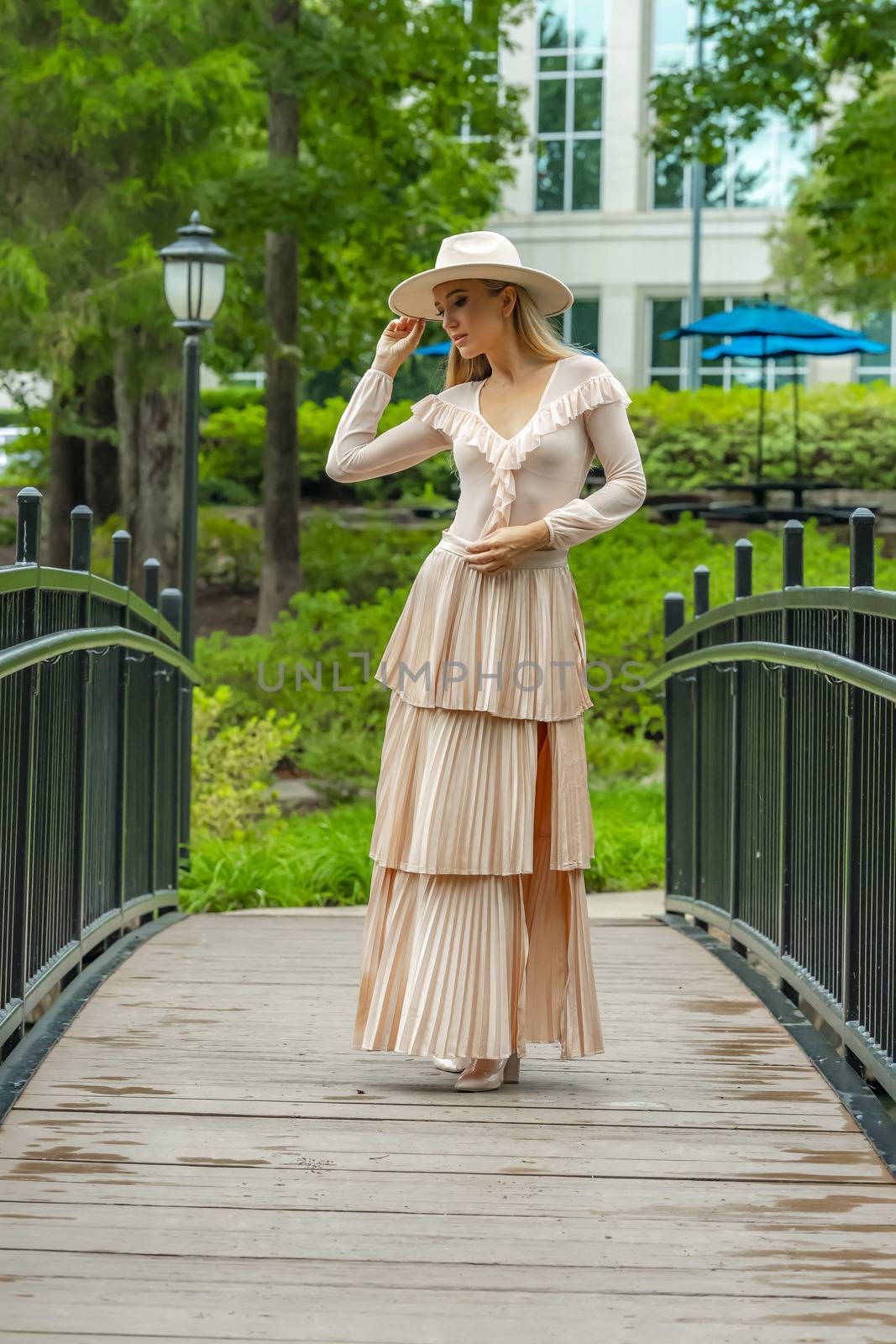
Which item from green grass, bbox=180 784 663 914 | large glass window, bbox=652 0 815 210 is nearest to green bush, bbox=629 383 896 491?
green grass, bbox=180 784 663 914

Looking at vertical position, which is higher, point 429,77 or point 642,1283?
point 429,77

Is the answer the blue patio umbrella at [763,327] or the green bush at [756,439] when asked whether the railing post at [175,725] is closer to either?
the blue patio umbrella at [763,327]

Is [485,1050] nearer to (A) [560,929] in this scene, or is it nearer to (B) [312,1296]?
(A) [560,929]

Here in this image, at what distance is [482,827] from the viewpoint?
4.13 m

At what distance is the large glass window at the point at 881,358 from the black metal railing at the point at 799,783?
25.5 metres

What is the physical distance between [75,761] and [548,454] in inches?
72.4

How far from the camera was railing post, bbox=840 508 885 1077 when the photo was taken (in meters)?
4.18

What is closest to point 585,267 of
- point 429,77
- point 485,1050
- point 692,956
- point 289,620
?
point 429,77

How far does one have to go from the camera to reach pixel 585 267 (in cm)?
3328

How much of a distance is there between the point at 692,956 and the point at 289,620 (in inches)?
370

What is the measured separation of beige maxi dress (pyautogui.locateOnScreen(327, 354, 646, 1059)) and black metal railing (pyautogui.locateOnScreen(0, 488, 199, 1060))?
2.69 ft

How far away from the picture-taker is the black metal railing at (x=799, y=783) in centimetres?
408

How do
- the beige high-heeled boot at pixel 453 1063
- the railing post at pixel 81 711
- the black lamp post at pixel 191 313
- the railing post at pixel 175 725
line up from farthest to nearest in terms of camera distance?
the black lamp post at pixel 191 313
the railing post at pixel 175 725
the railing post at pixel 81 711
the beige high-heeled boot at pixel 453 1063

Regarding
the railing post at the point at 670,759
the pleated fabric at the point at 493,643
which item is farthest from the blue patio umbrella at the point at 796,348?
the pleated fabric at the point at 493,643
